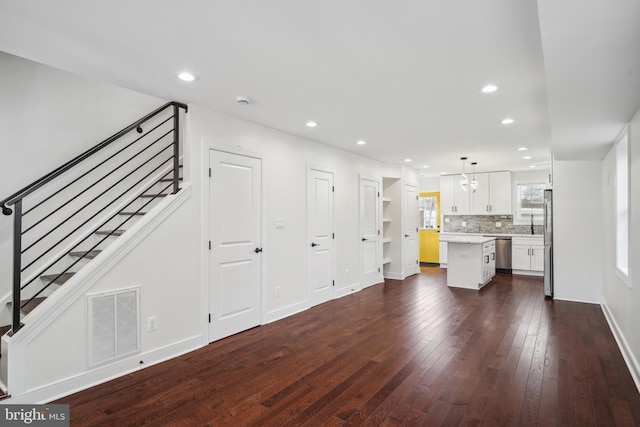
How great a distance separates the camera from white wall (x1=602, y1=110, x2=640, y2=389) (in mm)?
2877

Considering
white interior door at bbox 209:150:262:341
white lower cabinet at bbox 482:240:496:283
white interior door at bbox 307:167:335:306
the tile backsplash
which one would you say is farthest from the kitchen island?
white interior door at bbox 209:150:262:341

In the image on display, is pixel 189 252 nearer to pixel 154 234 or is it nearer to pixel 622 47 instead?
pixel 154 234

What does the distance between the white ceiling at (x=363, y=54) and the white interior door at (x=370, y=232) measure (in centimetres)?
263

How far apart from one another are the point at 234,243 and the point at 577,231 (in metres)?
5.34

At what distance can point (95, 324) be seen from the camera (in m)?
2.83

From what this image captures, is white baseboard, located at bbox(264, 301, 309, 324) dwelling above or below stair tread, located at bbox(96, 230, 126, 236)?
below

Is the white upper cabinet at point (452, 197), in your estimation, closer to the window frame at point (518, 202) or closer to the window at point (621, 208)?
the window frame at point (518, 202)

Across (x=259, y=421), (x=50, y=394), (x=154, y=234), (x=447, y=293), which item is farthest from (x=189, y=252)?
(x=447, y=293)

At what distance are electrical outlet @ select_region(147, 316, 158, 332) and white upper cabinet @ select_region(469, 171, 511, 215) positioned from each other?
7999 mm

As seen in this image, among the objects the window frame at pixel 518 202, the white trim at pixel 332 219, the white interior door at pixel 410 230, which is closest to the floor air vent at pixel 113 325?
the white trim at pixel 332 219

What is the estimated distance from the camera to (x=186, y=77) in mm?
2900

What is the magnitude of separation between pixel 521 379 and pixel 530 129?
3.26 meters

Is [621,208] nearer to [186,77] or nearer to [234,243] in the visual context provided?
[234,243]

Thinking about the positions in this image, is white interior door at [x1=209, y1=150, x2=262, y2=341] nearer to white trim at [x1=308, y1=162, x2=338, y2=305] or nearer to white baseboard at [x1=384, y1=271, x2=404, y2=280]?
white trim at [x1=308, y1=162, x2=338, y2=305]
